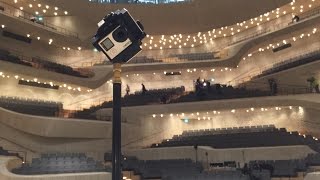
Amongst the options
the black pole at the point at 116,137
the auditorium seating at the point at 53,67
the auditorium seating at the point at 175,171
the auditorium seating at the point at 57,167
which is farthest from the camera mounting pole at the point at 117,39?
the auditorium seating at the point at 53,67

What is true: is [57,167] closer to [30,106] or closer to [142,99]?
[30,106]

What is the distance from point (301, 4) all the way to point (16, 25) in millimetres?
21400

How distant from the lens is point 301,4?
104 feet

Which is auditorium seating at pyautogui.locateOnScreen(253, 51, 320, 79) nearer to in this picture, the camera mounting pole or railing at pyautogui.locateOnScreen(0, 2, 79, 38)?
railing at pyautogui.locateOnScreen(0, 2, 79, 38)

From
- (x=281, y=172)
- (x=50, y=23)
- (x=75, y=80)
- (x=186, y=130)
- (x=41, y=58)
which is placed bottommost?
(x=281, y=172)

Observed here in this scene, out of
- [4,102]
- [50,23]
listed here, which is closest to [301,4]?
[50,23]

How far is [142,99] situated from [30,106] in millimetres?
8471

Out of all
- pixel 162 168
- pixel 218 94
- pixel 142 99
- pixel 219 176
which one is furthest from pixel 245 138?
pixel 142 99

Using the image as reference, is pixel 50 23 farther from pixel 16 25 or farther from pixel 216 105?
pixel 216 105

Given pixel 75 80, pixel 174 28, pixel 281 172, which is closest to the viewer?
pixel 281 172

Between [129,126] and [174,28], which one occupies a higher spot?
[174,28]

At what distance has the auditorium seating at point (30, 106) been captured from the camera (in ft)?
76.2

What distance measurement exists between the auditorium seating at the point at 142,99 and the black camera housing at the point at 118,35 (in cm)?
2316

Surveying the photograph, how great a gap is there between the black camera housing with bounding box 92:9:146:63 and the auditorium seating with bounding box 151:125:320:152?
67.5 feet
